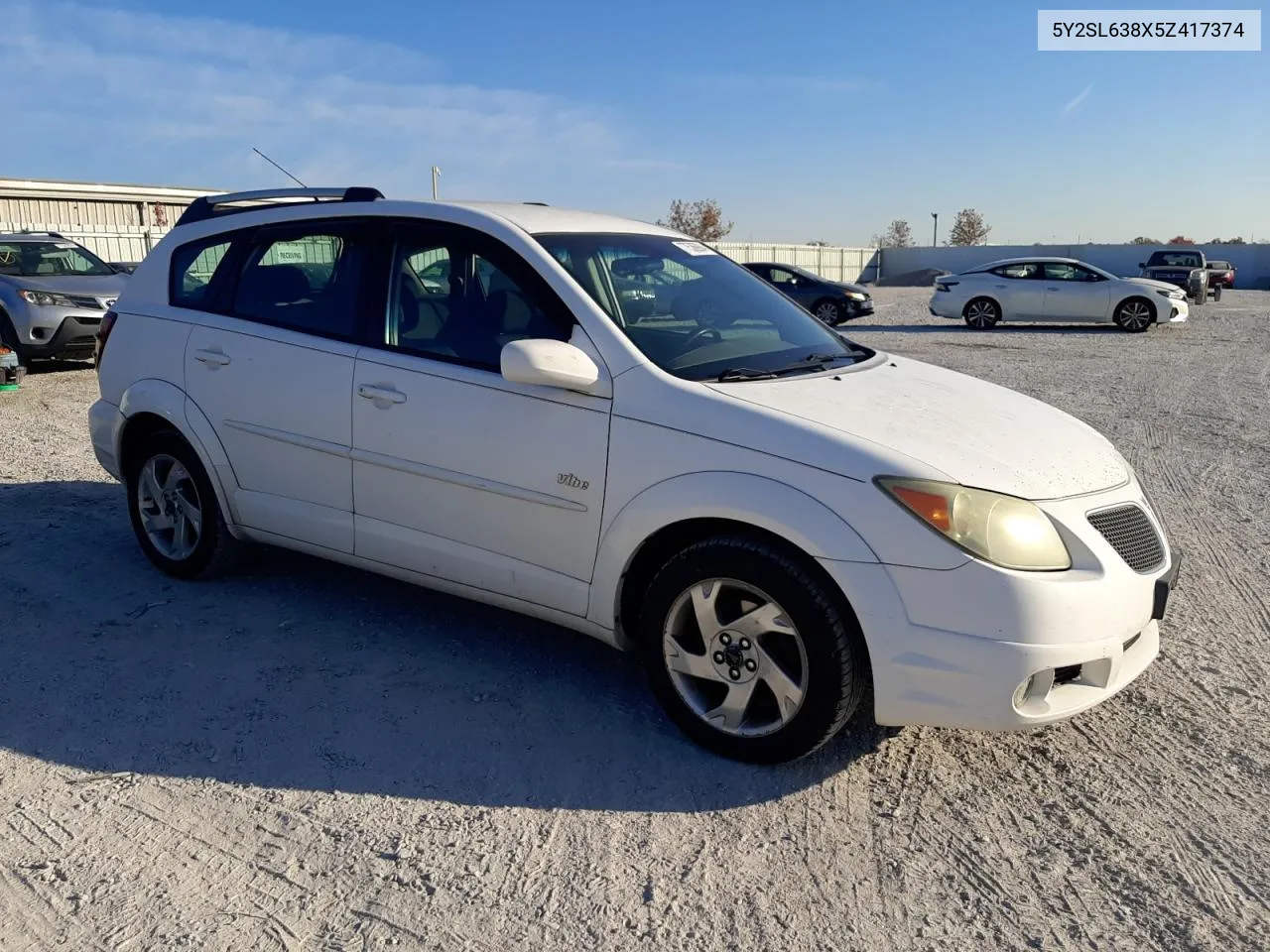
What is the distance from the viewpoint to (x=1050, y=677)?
10.2 feet

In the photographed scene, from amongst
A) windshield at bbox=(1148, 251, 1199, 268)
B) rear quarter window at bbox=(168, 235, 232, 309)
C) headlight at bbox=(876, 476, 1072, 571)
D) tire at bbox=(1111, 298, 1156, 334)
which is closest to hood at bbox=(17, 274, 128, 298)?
rear quarter window at bbox=(168, 235, 232, 309)

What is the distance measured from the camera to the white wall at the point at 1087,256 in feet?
176

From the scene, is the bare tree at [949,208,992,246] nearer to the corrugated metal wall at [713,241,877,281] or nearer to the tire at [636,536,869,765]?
the corrugated metal wall at [713,241,877,281]

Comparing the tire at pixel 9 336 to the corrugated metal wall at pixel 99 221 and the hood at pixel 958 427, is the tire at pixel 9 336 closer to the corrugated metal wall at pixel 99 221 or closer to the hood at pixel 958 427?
the corrugated metal wall at pixel 99 221

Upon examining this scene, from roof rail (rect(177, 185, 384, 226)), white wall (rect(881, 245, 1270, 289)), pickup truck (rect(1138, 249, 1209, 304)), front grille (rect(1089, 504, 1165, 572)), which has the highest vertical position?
white wall (rect(881, 245, 1270, 289))

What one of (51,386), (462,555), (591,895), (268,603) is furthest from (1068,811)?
(51,386)

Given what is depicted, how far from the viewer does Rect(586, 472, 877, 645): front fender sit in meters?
3.17

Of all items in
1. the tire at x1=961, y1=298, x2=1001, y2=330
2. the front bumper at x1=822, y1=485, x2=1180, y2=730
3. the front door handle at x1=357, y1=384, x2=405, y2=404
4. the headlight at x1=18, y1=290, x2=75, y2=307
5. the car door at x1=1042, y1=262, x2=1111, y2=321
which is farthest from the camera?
the tire at x1=961, y1=298, x2=1001, y2=330

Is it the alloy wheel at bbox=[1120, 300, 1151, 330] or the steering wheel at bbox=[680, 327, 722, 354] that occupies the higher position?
the alloy wheel at bbox=[1120, 300, 1151, 330]

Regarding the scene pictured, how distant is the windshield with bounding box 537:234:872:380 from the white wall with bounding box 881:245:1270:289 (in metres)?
49.6

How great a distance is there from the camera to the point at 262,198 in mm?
5090

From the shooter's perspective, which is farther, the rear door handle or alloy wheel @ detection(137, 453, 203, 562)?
alloy wheel @ detection(137, 453, 203, 562)

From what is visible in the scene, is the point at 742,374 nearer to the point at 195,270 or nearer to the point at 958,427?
the point at 958,427

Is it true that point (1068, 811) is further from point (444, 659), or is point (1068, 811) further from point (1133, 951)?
point (444, 659)
